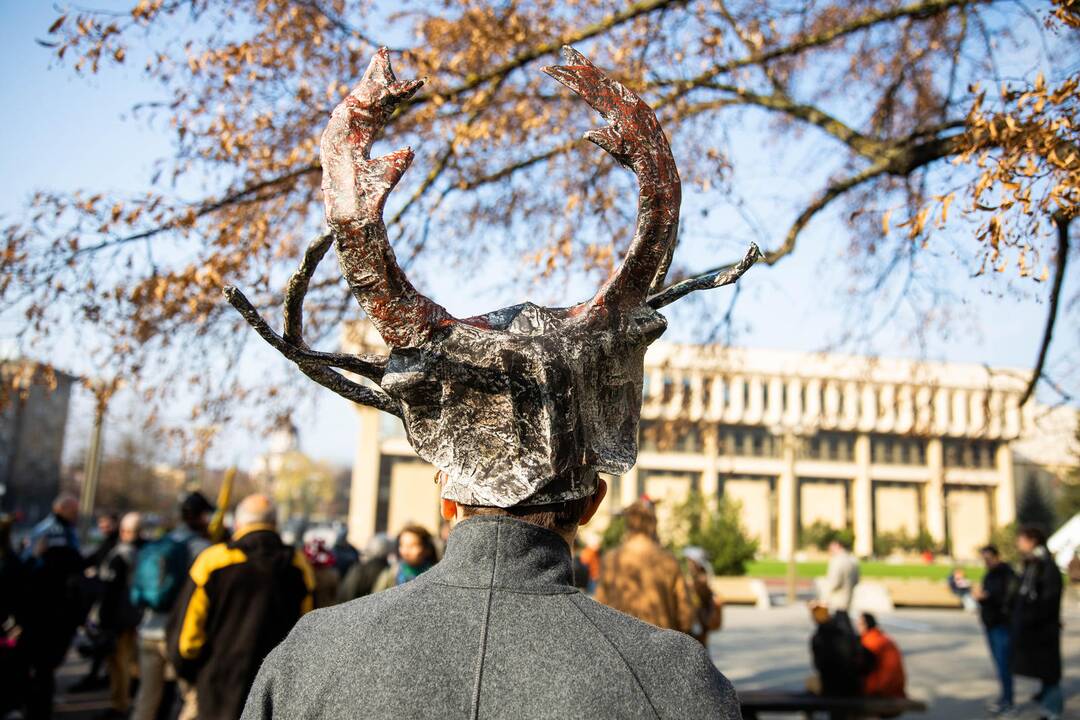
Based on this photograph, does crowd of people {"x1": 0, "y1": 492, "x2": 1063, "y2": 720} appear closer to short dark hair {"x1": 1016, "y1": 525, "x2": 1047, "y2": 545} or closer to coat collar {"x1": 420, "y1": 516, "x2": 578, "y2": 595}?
short dark hair {"x1": 1016, "y1": 525, "x2": 1047, "y2": 545}

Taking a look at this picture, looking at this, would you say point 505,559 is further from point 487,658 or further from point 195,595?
point 195,595

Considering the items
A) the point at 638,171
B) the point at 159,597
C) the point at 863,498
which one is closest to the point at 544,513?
the point at 638,171

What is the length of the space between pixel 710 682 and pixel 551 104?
684 cm

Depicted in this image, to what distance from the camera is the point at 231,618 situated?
17.0 feet

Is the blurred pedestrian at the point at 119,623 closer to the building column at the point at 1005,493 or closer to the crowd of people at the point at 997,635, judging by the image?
the crowd of people at the point at 997,635

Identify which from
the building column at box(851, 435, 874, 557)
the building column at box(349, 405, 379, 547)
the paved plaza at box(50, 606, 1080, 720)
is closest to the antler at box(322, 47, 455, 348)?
the paved plaza at box(50, 606, 1080, 720)

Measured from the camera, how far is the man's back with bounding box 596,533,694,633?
6172mm

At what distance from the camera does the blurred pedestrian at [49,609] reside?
24.6ft

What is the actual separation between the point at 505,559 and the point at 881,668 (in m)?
7.31

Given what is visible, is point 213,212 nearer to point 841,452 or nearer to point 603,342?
point 603,342

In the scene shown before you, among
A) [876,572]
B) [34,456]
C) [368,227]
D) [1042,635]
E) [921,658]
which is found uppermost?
[368,227]

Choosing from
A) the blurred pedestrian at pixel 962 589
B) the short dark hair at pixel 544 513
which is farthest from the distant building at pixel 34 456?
the short dark hair at pixel 544 513

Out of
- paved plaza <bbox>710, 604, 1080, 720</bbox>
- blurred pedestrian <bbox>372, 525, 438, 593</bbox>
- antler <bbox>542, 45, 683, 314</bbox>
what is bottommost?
paved plaza <bbox>710, 604, 1080, 720</bbox>

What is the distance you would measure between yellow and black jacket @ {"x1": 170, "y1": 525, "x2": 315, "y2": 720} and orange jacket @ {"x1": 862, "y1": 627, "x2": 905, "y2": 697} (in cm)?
518
